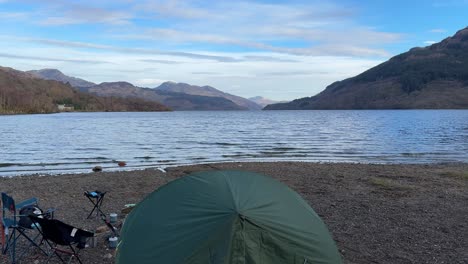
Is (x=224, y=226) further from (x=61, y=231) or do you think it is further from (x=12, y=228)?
(x=12, y=228)

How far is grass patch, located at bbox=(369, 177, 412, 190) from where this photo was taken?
15.3 meters

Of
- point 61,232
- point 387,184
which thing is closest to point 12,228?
point 61,232

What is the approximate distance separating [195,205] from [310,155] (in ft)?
82.7

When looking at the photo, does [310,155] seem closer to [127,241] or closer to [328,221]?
[328,221]

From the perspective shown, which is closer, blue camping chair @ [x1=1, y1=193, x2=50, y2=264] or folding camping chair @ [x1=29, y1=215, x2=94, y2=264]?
folding camping chair @ [x1=29, y1=215, x2=94, y2=264]

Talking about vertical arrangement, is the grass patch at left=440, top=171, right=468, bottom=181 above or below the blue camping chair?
below

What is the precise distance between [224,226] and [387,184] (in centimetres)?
1160

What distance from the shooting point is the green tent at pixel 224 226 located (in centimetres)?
575

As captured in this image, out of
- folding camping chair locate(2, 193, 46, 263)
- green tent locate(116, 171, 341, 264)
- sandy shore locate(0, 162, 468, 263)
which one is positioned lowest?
sandy shore locate(0, 162, 468, 263)

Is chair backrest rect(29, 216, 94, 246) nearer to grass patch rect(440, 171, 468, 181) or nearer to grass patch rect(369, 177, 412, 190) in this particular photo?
grass patch rect(369, 177, 412, 190)

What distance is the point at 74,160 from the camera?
2739cm

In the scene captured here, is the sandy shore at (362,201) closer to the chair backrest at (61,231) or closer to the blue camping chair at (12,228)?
the chair backrest at (61,231)

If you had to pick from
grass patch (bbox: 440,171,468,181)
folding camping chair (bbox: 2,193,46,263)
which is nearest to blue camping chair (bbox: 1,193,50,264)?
folding camping chair (bbox: 2,193,46,263)

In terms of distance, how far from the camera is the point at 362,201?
42.5ft
